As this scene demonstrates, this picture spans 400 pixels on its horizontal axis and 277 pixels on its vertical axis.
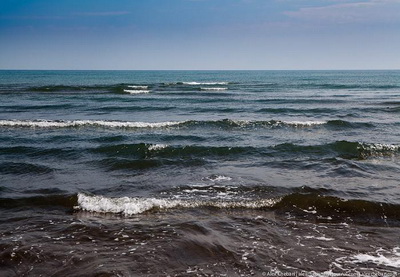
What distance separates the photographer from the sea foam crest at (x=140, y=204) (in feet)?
28.4

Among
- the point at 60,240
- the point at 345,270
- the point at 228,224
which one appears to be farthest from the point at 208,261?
the point at 60,240

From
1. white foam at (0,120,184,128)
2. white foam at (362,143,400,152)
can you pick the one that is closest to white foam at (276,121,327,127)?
white foam at (362,143,400,152)

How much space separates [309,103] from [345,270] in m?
29.1

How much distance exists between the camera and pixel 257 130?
20172 mm

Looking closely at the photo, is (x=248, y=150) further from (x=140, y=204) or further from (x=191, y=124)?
(x=191, y=124)

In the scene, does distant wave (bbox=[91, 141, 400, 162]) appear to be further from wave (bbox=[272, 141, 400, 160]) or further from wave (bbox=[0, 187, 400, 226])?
wave (bbox=[0, 187, 400, 226])

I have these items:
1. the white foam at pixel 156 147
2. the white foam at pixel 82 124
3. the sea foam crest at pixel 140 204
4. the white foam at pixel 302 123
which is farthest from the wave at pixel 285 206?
the white foam at pixel 302 123

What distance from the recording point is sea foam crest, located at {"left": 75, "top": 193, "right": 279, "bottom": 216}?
8.66 m

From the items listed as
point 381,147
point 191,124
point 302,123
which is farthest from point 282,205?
point 302,123

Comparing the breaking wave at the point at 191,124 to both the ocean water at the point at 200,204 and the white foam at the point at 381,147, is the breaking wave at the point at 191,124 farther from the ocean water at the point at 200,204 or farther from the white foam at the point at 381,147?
the white foam at the point at 381,147

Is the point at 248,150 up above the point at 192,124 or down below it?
below

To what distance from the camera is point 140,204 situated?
28.9 feet

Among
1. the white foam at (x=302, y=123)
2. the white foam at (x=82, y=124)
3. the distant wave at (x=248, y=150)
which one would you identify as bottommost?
the distant wave at (x=248, y=150)

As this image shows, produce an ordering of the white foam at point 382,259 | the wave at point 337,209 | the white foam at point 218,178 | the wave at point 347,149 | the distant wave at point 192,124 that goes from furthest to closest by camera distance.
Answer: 1. the distant wave at point 192,124
2. the wave at point 347,149
3. the white foam at point 218,178
4. the wave at point 337,209
5. the white foam at point 382,259
